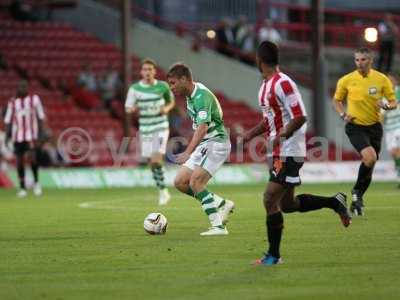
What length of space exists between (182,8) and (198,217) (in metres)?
22.4

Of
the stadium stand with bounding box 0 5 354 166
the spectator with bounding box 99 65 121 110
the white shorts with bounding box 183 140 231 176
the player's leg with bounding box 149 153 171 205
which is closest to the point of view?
the white shorts with bounding box 183 140 231 176

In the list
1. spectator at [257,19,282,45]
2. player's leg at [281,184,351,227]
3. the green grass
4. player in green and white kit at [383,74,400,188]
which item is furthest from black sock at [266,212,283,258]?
spectator at [257,19,282,45]

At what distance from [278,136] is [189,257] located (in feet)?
5.18

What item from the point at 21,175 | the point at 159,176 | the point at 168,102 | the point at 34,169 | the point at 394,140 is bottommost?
the point at 21,175

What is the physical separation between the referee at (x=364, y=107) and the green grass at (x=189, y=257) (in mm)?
564

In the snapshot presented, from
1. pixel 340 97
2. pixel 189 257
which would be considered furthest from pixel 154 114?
pixel 189 257

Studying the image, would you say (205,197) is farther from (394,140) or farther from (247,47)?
(247,47)

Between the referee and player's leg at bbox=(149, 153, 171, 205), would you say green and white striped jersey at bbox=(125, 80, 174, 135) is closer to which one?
player's leg at bbox=(149, 153, 171, 205)

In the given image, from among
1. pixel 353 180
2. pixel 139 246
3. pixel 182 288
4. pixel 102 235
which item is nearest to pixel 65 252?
pixel 139 246

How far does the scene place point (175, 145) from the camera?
94.2ft

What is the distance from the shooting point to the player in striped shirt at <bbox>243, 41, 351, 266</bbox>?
1083 centimetres

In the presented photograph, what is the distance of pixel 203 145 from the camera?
14039 mm

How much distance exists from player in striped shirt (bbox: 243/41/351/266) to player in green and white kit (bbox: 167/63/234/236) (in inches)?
92.4

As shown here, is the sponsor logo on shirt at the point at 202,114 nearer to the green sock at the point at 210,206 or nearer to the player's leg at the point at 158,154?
the green sock at the point at 210,206
